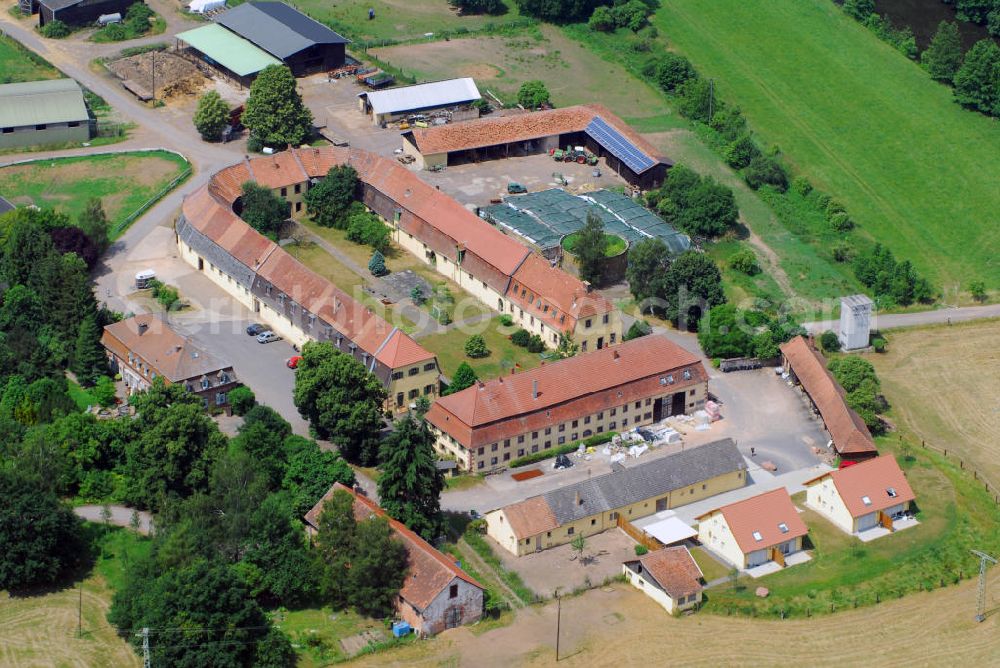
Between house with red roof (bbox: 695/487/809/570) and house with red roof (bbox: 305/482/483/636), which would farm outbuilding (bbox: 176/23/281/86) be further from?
house with red roof (bbox: 695/487/809/570)

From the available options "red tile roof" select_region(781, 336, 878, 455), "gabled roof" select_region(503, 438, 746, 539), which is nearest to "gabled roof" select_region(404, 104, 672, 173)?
"red tile roof" select_region(781, 336, 878, 455)

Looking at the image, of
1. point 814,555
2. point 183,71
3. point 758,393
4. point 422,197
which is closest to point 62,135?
point 183,71

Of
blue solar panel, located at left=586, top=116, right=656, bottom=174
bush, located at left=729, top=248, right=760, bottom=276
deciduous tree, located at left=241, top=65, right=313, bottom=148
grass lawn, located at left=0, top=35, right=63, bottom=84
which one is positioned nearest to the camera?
bush, located at left=729, top=248, right=760, bottom=276

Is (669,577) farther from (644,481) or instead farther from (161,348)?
(161,348)

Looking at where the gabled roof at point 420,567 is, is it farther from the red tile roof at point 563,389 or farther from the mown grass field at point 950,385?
the mown grass field at point 950,385

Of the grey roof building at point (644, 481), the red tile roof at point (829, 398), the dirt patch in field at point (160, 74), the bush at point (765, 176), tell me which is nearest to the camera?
the grey roof building at point (644, 481)

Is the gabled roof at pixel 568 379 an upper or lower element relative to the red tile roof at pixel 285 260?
upper

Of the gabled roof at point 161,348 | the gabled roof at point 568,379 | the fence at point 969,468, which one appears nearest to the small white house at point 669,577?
the gabled roof at point 568,379
